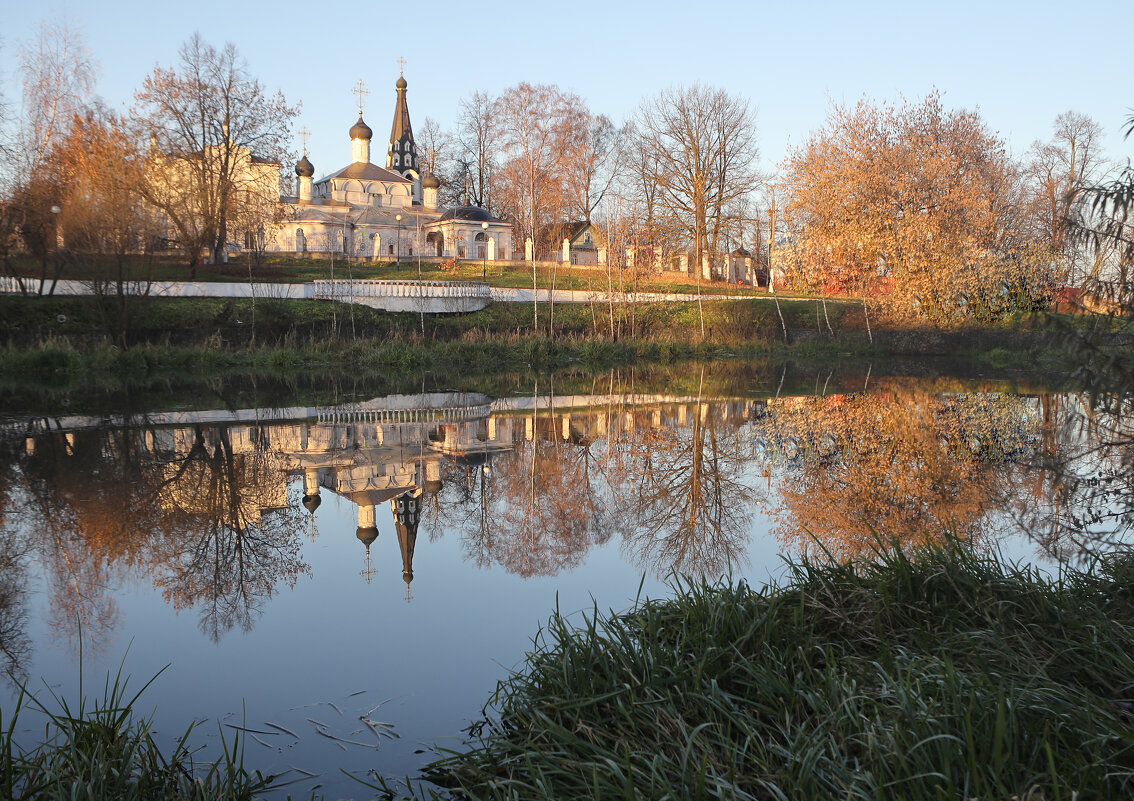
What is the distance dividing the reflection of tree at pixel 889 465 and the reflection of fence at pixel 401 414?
5.24 meters

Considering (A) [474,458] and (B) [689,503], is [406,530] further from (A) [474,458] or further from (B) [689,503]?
(A) [474,458]

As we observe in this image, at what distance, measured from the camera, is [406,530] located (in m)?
→ 6.80

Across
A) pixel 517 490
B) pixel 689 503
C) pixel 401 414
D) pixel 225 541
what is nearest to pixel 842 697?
pixel 689 503

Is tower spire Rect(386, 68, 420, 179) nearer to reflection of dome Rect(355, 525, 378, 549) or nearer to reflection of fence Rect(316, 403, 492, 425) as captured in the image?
reflection of fence Rect(316, 403, 492, 425)

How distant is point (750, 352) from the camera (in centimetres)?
2927

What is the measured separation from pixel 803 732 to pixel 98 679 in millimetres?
3378

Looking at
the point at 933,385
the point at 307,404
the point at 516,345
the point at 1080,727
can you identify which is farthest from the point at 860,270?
the point at 1080,727

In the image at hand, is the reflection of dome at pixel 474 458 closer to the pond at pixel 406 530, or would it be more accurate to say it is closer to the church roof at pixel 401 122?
the pond at pixel 406 530

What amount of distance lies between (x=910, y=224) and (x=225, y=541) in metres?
23.8

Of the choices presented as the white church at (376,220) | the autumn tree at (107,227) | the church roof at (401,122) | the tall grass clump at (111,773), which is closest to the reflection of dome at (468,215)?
the white church at (376,220)

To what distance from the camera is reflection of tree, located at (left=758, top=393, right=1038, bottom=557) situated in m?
6.26

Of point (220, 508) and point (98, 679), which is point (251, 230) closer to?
point (220, 508)

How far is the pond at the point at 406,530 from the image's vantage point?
12.8ft

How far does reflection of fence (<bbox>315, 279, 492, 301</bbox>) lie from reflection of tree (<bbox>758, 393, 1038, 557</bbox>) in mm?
17853
